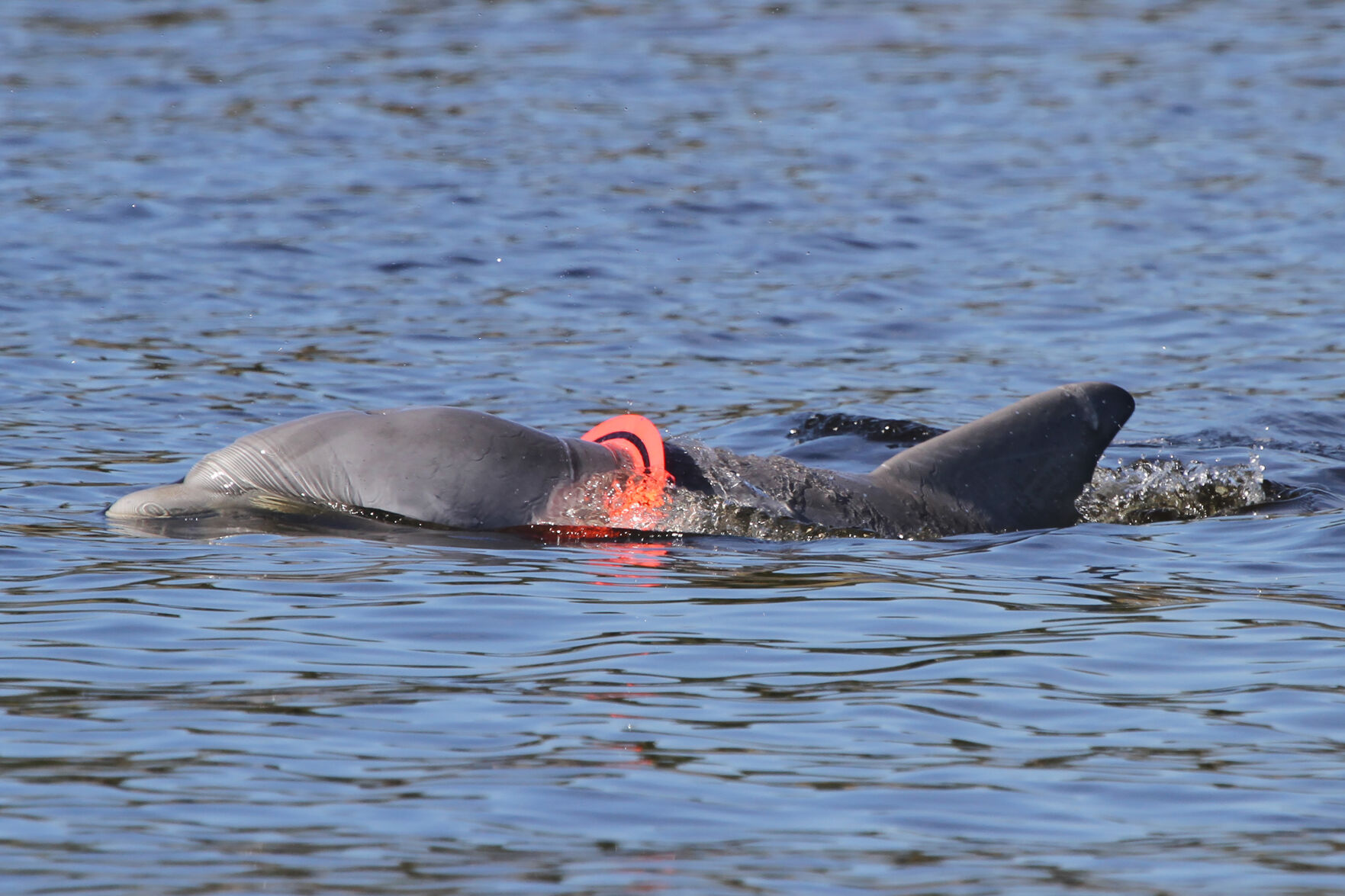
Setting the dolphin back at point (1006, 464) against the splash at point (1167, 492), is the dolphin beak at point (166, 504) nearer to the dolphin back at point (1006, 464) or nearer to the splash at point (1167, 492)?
the dolphin back at point (1006, 464)

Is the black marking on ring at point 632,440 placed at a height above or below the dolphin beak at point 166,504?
above

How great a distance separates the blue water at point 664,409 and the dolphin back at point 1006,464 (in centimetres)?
22

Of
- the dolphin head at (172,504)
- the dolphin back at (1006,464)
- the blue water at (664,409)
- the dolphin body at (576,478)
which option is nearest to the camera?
the blue water at (664,409)

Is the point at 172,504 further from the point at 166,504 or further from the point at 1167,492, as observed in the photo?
the point at 1167,492

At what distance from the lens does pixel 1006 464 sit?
8180 millimetres

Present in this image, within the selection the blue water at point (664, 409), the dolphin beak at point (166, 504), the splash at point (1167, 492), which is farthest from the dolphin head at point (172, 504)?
the splash at point (1167, 492)

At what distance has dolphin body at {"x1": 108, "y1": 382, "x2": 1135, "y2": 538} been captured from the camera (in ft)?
25.4

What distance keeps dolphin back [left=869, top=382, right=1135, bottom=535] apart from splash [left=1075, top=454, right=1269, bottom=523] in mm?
437

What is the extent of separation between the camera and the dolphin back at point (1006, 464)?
320 inches

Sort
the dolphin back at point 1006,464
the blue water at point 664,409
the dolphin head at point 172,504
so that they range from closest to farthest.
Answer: the blue water at point 664,409 < the dolphin head at point 172,504 < the dolphin back at point 1006,464

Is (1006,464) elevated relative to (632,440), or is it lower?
lower

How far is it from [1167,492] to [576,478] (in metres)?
2.95

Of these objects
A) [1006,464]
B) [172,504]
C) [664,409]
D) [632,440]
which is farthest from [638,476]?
[664,409]

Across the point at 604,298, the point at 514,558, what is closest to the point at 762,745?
the point at 514,558
